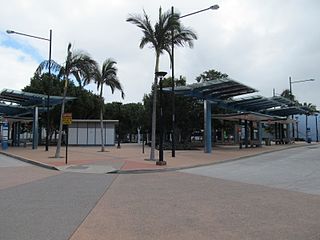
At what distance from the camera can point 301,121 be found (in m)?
97.4

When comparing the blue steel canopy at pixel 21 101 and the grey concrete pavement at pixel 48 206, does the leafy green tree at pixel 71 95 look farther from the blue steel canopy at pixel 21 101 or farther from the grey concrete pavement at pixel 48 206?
the grey concrete pavement at pixel 48 206

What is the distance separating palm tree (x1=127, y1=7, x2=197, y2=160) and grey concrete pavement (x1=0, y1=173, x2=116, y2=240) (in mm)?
9145

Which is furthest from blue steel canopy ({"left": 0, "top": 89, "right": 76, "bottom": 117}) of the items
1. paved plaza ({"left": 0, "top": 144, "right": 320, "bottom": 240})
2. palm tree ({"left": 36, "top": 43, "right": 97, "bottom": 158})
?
paved plaza ({"left": 0, "top": 144, "right": 320, "bottom": 240})

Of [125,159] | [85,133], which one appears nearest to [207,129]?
[125,159]

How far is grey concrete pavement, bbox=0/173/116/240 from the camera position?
6309 millimetres

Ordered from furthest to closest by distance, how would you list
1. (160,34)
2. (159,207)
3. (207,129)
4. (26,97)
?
(26,97), (207,129), (160,34), (159,207)

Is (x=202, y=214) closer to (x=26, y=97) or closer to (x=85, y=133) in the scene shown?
(x=26, y=97)

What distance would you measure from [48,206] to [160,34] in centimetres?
1488

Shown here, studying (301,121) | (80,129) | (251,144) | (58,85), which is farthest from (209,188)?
(301,121)

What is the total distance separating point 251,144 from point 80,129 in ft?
70.0

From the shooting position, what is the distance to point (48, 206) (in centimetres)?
855

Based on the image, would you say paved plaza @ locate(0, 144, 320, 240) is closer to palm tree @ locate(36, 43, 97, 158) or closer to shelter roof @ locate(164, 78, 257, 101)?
palm tree @ locate(36, 43, 97, 158)

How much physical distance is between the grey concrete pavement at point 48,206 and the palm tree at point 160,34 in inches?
360

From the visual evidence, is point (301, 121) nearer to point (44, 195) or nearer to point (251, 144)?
point (251, 144)
